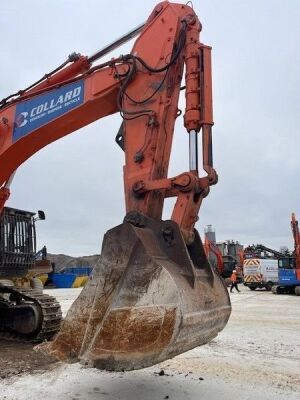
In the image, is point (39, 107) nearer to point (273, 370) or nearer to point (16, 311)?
point (16, 311)

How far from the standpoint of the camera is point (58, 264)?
59.9 meters

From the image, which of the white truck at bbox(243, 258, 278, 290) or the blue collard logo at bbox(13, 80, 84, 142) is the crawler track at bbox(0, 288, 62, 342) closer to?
the blue collard logo at bbox(13, 80, 84, 142)

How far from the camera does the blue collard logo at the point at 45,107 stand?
6129 millimetres

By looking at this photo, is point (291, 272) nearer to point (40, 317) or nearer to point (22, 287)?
point (22, 287)

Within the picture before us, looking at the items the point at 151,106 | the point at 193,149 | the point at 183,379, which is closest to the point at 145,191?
the point at 193,149

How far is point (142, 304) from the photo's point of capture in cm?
427

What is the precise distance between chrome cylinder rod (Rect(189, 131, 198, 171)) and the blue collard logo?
5.25 ft

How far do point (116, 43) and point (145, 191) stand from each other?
2575 mm

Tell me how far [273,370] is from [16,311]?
180 inches

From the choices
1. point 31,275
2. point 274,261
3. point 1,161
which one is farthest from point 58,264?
point 1,161

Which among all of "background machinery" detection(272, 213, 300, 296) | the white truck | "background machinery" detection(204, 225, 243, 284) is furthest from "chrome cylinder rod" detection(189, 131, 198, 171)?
"background machinery" detection(204, 225, 243, 284)

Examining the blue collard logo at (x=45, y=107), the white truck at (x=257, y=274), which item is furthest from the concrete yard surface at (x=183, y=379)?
the white truck at (x=257, y=274)

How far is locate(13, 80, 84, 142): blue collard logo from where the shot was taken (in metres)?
6.13

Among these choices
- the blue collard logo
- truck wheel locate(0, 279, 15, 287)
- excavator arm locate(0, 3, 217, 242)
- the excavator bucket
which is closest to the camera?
the excavator bucket
